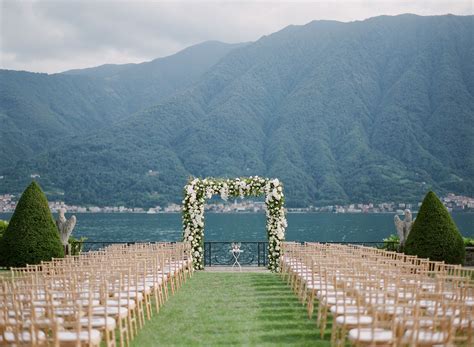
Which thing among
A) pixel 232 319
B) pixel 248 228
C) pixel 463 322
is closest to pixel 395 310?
pixel 463 322

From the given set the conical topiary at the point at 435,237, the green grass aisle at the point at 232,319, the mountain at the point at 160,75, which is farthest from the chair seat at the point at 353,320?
the mountain at the point at 160,75

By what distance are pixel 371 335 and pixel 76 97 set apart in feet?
428

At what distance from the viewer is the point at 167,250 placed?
55.3ft

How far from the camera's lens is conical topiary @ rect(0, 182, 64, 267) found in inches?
698

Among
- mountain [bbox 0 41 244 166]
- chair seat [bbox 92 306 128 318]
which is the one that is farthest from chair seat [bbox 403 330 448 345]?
mountain [bbox 0 41 244 166]

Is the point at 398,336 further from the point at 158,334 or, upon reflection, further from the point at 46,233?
the point at 46,233

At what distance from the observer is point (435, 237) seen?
18219 mm

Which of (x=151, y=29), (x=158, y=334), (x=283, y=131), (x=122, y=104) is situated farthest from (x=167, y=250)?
(x=122, y=104)

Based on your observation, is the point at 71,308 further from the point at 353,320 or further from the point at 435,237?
the point at 435,237

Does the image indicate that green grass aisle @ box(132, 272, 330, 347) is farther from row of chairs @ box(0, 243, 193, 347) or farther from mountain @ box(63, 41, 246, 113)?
mountain @ box(63, 41, 246, 113)

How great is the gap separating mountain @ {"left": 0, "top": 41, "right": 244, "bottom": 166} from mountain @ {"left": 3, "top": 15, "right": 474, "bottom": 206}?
10618 millimetres

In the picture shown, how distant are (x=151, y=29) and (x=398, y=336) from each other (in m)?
113

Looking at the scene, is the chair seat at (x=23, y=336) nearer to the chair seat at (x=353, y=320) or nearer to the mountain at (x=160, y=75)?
the chair seat at (x=353, y=320)

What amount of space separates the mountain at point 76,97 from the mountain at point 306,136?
1062cm
